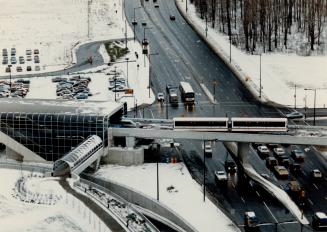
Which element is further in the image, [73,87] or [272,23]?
[272,23]

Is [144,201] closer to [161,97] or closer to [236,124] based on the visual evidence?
[236,124]

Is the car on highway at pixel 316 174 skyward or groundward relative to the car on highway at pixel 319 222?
skyward

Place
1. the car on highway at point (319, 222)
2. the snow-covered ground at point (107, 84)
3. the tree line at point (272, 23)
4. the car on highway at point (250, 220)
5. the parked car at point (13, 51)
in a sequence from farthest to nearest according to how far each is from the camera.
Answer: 1. the parked car at point (13, 51)
2. the tree line at point (272, 23)
3. the snow-covered ground at point (107, 84)
4. the car on highway at point (250, 220)
5. the car on highway at point (319, 222)

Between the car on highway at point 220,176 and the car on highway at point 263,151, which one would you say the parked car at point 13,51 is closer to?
the car on highway at point 263,151

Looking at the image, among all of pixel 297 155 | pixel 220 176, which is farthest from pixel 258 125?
pixel 220 176

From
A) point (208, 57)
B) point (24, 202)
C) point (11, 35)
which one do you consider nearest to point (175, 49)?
point (208, 57)

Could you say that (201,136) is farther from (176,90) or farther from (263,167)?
(176,90)

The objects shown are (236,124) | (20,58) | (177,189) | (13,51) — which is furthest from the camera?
(13,51)

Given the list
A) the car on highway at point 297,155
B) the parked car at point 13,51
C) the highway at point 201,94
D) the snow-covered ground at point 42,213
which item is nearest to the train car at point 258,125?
the car on highway at point 297,155

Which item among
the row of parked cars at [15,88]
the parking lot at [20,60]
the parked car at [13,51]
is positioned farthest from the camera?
the parked car at [13,51]
